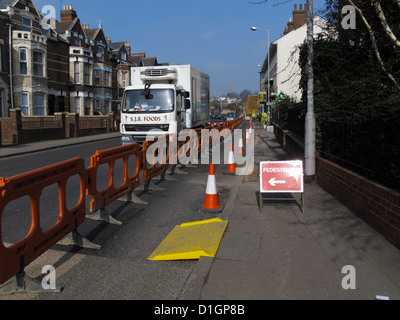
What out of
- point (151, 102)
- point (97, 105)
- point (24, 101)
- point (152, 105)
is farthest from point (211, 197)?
point (97, 105)

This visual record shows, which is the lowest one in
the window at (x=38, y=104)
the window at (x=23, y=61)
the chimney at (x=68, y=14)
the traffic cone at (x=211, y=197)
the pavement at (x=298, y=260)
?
the pavement at (x=298, y=260)

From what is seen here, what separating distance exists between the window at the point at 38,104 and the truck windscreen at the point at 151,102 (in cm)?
1952

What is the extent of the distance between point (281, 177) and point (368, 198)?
5.13ft

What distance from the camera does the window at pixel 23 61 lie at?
28.8 metres

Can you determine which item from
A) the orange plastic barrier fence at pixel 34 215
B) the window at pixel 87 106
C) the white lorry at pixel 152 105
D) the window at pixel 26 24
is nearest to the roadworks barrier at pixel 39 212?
the orange plastic barrier fence at pixel 34 215

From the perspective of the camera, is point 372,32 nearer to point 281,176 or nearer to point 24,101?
point 281,176

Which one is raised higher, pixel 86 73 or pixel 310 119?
pixel 86 73

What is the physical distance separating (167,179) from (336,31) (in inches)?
256

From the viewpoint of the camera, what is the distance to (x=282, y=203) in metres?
7.23

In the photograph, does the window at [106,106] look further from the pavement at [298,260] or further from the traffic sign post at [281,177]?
the pavement at [298,260]

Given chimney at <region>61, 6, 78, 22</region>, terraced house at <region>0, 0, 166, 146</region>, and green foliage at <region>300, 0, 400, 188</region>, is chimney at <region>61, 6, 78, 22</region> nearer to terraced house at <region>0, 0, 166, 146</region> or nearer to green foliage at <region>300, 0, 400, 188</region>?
terraced house at <region>0, 0, 166, 146</region>

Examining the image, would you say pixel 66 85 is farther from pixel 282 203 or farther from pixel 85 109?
pixel 282 203

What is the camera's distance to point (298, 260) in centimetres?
433

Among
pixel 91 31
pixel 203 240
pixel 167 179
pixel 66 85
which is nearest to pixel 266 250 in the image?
pixel 203 240
